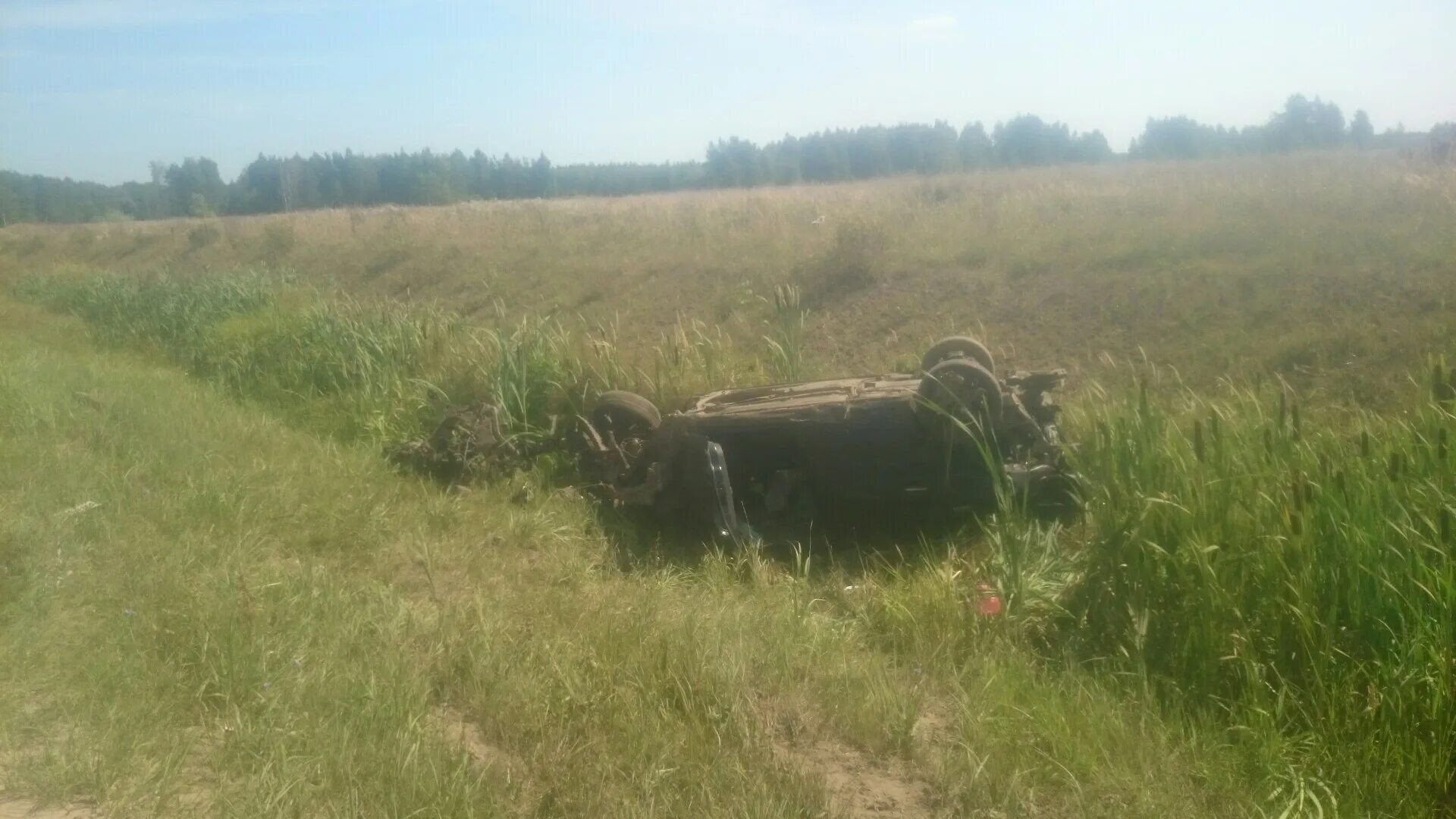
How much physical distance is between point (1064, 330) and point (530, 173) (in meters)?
68.2

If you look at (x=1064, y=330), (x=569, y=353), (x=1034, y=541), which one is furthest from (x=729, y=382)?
(x=1064, y=330)

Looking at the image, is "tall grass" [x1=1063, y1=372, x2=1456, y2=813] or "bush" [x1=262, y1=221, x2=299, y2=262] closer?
"tall grass" [x1=1063, y1=372, x2=1456, y2=813]

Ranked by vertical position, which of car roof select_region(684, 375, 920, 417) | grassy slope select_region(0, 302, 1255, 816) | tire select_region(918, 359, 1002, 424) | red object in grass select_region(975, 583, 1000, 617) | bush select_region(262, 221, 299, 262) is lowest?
red object in grass select_region(975, 583, 1000, 617)

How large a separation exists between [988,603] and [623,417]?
4012 millimetres

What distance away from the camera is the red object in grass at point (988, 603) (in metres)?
5.45

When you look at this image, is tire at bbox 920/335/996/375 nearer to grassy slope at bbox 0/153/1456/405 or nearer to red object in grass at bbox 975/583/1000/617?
red object in grass at bbox 975/583/1000/617

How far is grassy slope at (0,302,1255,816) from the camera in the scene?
144 inches

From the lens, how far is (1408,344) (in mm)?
10531

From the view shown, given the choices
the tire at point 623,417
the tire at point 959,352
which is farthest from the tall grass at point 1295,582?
the tire at point 623,417

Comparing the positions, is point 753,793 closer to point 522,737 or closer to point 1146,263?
point 522,737

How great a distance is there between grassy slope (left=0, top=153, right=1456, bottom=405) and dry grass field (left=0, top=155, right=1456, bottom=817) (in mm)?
517

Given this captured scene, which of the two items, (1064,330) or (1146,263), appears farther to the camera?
(1146,263)

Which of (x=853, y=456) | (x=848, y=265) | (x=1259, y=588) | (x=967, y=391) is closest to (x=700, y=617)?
(x=853, y=456)

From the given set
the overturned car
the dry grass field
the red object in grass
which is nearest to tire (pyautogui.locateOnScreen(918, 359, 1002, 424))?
the overturned car
